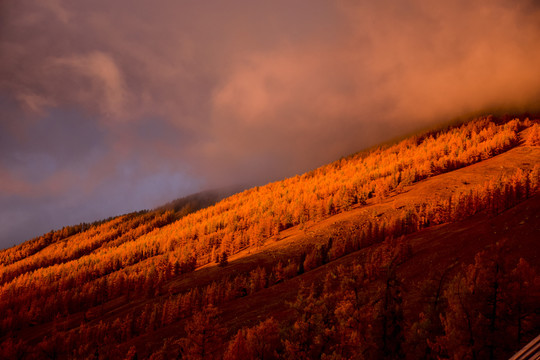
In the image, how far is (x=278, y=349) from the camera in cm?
5422

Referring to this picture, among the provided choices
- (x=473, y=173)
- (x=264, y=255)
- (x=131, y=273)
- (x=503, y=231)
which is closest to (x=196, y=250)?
(x=131, y=273)

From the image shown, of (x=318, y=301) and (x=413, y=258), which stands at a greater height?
(x=318, y=301)

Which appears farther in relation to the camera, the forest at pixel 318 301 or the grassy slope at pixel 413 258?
the grassy slope at pixel 413 258

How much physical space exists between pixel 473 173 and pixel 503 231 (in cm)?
13446

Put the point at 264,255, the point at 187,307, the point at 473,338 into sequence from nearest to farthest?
the point at 473,338 < the point at 187,307 < the point at 264,255

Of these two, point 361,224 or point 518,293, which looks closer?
point 518,293

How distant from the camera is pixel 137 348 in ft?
275

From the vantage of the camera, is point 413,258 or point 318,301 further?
point 413,258

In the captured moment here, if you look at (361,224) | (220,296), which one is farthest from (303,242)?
(220,296)

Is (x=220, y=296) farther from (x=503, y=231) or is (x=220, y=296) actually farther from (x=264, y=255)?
(x=503, y=231)

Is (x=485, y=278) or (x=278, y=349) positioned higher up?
(x=485, y=278)

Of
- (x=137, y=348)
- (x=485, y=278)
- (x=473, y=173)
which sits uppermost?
(x=473, y=173)

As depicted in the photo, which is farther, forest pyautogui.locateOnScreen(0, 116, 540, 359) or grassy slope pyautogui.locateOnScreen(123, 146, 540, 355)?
grassy slope pyautogui.locateOnScreen(123, 146, 540, 355)

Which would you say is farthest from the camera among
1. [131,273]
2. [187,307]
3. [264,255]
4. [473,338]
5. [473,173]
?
[473,173]
